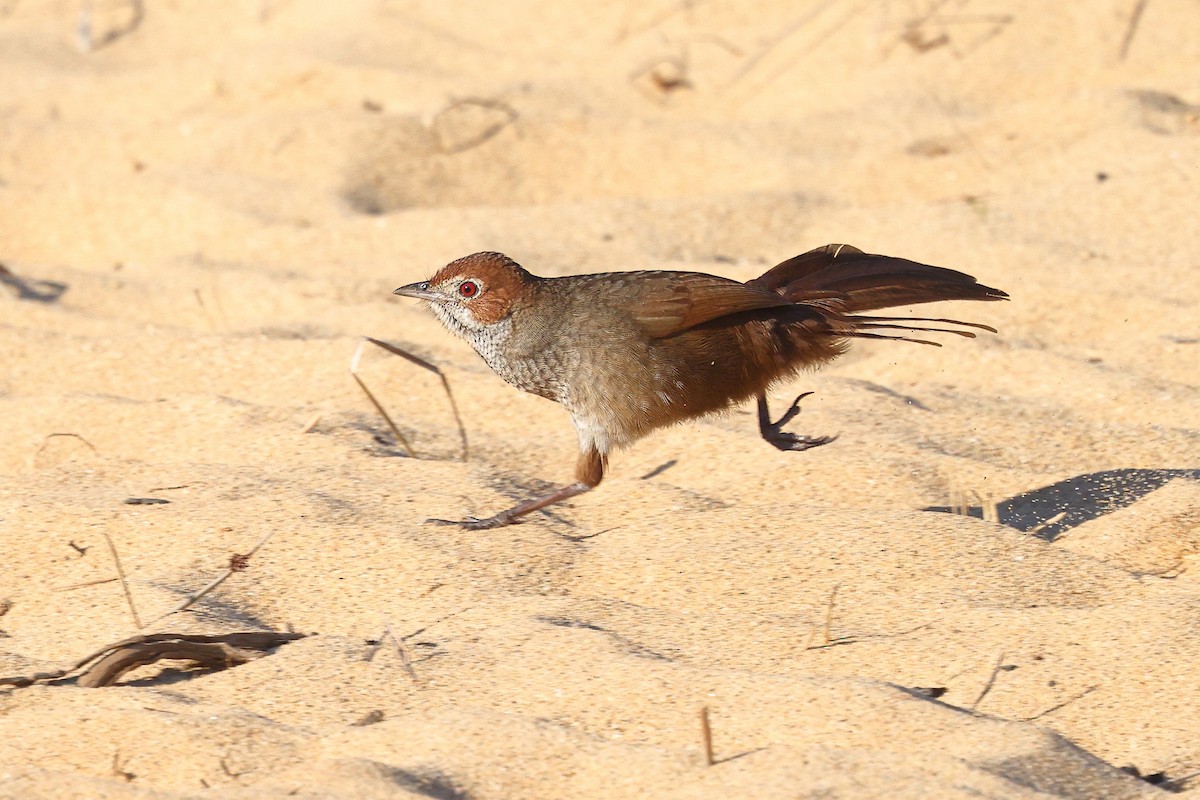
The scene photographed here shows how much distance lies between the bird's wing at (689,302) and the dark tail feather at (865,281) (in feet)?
0.31

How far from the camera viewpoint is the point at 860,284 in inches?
154

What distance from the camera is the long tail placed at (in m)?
3.81

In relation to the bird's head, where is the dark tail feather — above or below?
above

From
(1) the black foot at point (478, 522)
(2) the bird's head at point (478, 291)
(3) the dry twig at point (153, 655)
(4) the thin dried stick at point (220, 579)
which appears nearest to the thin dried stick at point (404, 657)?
(3) the dry twig at point (153, 655)

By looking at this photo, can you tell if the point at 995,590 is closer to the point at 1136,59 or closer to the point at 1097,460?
the point at 1097,460

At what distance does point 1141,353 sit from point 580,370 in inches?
82.6

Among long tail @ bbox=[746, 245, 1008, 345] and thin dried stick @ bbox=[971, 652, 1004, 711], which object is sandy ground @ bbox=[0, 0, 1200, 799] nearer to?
thin dried stick @ bbox=[971, 652, 1004, 711]

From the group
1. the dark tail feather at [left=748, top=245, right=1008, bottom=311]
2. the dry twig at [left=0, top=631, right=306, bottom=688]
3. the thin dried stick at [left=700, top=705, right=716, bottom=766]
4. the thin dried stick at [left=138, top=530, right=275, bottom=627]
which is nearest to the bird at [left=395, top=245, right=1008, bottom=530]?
the dark tail feather at [left=748, top=245, right=1008, bottom=311]

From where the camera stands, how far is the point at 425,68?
8281 millimetres

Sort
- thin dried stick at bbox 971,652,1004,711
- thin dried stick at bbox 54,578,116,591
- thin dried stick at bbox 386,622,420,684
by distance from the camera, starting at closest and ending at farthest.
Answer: thin dried stick at bbox 971,652,1004,711
thin dried stick at bbox 386,622,420,684
thin dried stick at bbox 54,578,116,591

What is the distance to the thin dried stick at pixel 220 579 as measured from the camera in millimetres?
3229

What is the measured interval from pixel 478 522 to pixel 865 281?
126 centimetres

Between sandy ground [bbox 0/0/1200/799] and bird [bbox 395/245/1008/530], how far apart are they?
0.96ft

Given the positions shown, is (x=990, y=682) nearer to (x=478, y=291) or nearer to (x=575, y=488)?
(x=575, y=488)
